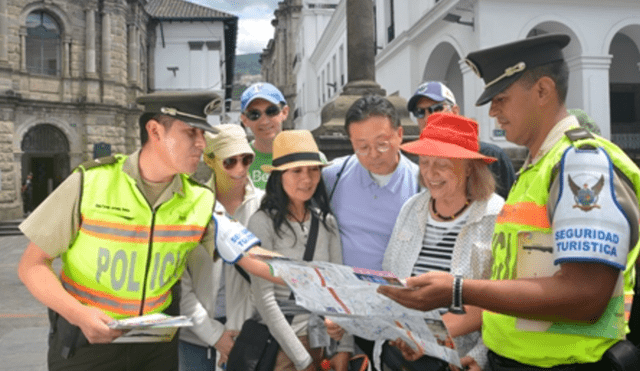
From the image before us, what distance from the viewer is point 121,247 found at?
2137mm

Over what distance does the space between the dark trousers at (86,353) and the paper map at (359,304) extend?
2.71 feet

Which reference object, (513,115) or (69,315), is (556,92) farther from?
(69,315)

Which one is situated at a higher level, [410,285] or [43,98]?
[43,98]

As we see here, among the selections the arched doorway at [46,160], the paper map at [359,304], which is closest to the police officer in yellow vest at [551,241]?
the paper map at [359,304]

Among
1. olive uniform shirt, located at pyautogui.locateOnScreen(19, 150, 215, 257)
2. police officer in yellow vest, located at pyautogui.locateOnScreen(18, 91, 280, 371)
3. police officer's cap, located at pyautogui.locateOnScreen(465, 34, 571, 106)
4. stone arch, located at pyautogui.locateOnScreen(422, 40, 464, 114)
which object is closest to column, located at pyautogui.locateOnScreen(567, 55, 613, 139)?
stone arch, located at pyautogui.locateOnScreen(422, 40, 464, 114)

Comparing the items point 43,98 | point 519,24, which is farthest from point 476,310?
point 43,98

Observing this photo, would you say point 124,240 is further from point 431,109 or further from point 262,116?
point 431,109

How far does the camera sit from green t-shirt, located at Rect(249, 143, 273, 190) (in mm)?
3885

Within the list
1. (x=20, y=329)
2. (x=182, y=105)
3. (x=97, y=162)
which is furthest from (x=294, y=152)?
(x=20, y=329)

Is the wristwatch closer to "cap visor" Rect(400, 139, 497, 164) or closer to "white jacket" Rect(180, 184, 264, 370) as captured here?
"cap visor" Rect(400, 139, 497, 164)

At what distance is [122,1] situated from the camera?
25297 mm

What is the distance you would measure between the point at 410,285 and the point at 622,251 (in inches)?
23.6

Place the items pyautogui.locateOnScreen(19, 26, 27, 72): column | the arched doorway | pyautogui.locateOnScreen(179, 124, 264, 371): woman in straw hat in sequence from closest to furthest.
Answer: pyautogui.locateOnScreen(179, 124, 264, 371): woman in straw hat, pyautogui.locateOnScreen(19, 26, 27, 72): column, the arched doorway

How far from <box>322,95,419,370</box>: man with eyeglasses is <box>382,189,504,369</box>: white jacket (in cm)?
27
